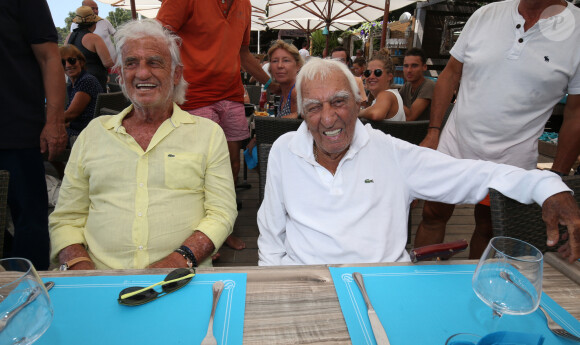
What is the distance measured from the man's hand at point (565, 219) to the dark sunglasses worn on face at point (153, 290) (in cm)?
111

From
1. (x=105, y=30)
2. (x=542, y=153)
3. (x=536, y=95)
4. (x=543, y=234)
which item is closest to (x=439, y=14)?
(x=542, y=153)

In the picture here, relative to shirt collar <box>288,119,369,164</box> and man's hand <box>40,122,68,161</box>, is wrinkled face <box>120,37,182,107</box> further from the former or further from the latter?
shirt collar <box>288,119,369,164</box>

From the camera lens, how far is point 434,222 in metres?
2.29

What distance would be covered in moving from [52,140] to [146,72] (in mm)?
772

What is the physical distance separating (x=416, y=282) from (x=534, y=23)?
1.62 m

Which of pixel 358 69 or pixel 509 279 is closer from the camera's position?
pixel 509 279

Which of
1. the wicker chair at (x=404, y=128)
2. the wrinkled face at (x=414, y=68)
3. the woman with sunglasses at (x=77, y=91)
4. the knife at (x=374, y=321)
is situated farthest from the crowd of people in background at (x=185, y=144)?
the wrinkled face at (x=414, y=68)

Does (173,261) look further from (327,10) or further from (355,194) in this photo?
(327,10)

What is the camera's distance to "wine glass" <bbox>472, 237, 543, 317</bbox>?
79cm

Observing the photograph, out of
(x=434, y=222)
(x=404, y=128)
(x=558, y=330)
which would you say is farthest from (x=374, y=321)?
(x=404, y=128)

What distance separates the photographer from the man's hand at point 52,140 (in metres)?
1.97

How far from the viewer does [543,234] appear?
4.41 ft

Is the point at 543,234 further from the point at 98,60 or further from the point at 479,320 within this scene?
the point at 98,60

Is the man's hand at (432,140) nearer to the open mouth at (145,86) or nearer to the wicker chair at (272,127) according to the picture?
the wicker chair at (272,127)
